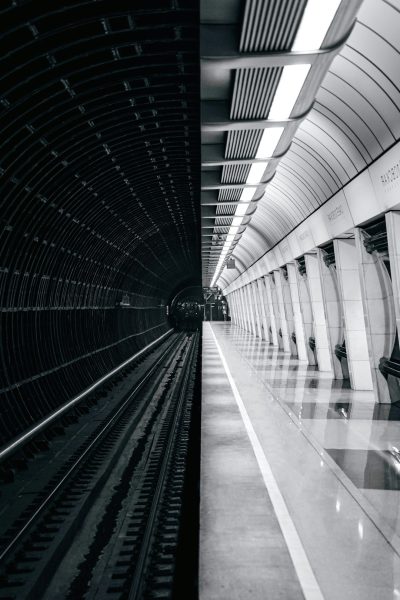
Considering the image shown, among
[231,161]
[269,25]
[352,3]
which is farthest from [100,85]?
[352,3]

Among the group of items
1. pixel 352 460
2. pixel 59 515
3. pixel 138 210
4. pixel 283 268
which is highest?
pixel 138 210

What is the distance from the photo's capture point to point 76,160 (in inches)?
374

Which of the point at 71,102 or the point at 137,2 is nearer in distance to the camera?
the point at 137,2

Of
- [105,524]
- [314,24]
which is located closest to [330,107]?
[314,24]

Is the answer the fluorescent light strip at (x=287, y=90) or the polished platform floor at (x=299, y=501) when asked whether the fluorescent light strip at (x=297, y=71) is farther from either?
the polished platform floor at (x=299, y=501)

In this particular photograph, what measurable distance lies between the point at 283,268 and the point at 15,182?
15636 mm

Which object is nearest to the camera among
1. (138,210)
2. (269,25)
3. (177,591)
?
(177,591)

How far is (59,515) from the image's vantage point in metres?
7.41

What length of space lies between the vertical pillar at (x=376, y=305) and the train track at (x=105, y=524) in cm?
395

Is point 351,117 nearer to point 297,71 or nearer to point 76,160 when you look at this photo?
point 297,71

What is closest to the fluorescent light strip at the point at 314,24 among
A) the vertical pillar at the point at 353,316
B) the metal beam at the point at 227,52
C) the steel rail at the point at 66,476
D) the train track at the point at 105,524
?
the metal beam at the point at 227,52

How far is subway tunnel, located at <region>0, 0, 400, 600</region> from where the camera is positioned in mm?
4637

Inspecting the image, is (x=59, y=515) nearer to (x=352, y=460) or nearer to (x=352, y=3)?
(x=352, y=460)

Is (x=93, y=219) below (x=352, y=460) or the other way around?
the other way around
